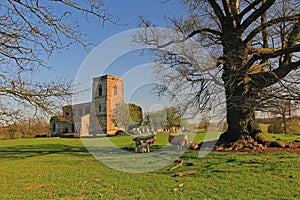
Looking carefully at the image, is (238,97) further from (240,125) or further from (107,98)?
(107,98)

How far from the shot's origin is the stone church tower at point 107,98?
1695 inches

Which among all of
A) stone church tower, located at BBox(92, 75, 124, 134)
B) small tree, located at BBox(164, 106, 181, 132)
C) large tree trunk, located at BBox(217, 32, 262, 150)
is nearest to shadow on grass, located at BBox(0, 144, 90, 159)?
small tree, located at BBox(164, 106, 181, 132)

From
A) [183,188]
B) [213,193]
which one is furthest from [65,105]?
[213,193]

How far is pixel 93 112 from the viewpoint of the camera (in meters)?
48.3

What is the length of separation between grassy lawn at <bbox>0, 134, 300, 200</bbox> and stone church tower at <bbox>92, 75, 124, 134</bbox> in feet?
113

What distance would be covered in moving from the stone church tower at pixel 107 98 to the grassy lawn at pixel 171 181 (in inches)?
1358

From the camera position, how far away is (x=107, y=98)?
1757 inches

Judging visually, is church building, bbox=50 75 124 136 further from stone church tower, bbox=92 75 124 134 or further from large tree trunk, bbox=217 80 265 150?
large tree trunk, bbox=217 80 265 150

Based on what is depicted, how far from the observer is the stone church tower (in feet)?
141

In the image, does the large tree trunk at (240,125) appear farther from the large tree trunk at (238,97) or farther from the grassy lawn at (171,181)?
the grassy lawn at (171,181)

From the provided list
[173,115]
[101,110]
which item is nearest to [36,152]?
[173,115]

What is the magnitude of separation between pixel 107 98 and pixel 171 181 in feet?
129

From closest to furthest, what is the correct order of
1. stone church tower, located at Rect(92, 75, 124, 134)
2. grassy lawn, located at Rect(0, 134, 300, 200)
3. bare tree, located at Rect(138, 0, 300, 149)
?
1. grassy lawn, located at Rect(0, 134, 300, 200)
2. bare tree, located at Rect(138, 0, 300, 149)
3. stone church tower, located at Rect(92, 75, 124, 134)

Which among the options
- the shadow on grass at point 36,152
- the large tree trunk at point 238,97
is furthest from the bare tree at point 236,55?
the shadow on grass at point 36,152
